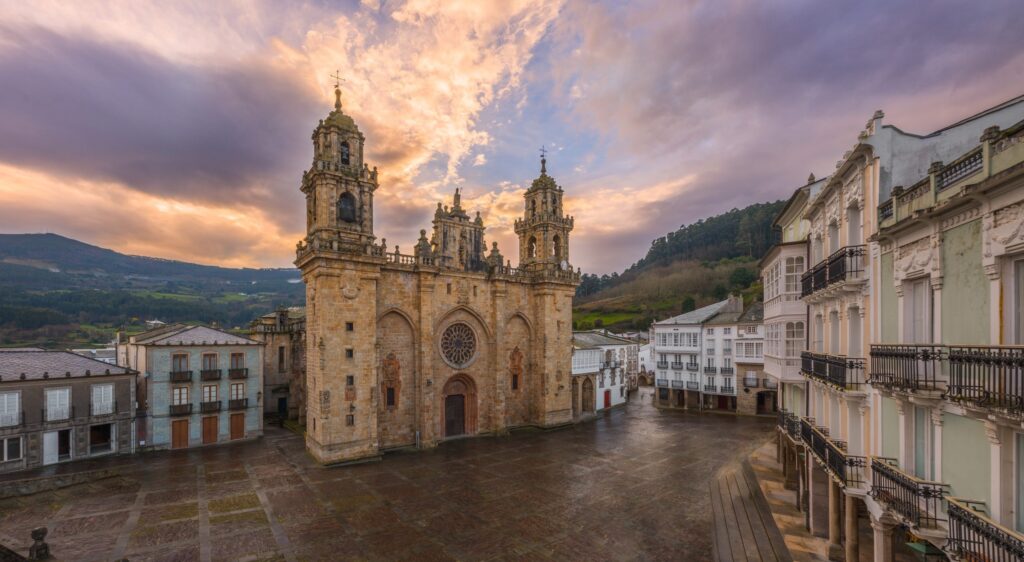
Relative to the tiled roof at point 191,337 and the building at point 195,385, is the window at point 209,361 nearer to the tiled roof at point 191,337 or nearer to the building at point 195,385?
the building at point 195,385

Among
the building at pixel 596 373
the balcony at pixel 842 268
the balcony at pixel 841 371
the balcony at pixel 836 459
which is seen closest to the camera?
the balcony at pixel 842 268

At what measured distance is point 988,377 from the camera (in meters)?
6.53

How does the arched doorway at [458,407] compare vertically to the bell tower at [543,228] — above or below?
below

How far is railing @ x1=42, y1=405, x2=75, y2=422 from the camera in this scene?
80.2 ft

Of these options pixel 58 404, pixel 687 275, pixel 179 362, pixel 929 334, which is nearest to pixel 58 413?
pixel 58 404

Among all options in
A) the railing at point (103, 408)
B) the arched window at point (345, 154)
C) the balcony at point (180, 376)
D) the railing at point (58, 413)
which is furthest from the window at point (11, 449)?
the arched window at point (345, 154)

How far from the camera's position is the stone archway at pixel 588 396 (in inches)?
1649

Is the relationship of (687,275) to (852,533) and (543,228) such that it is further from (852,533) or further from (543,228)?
(852,533)

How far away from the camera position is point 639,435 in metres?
33.2

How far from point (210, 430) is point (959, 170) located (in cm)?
3877

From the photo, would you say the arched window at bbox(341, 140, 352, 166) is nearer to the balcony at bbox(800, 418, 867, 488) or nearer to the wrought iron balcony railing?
the wrought iron balcony railing

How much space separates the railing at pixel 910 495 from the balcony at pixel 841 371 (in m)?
2.10

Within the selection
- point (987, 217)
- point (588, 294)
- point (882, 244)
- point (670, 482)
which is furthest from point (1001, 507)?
point (588, 294)

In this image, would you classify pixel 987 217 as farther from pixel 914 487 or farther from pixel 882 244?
pixel 914 487
